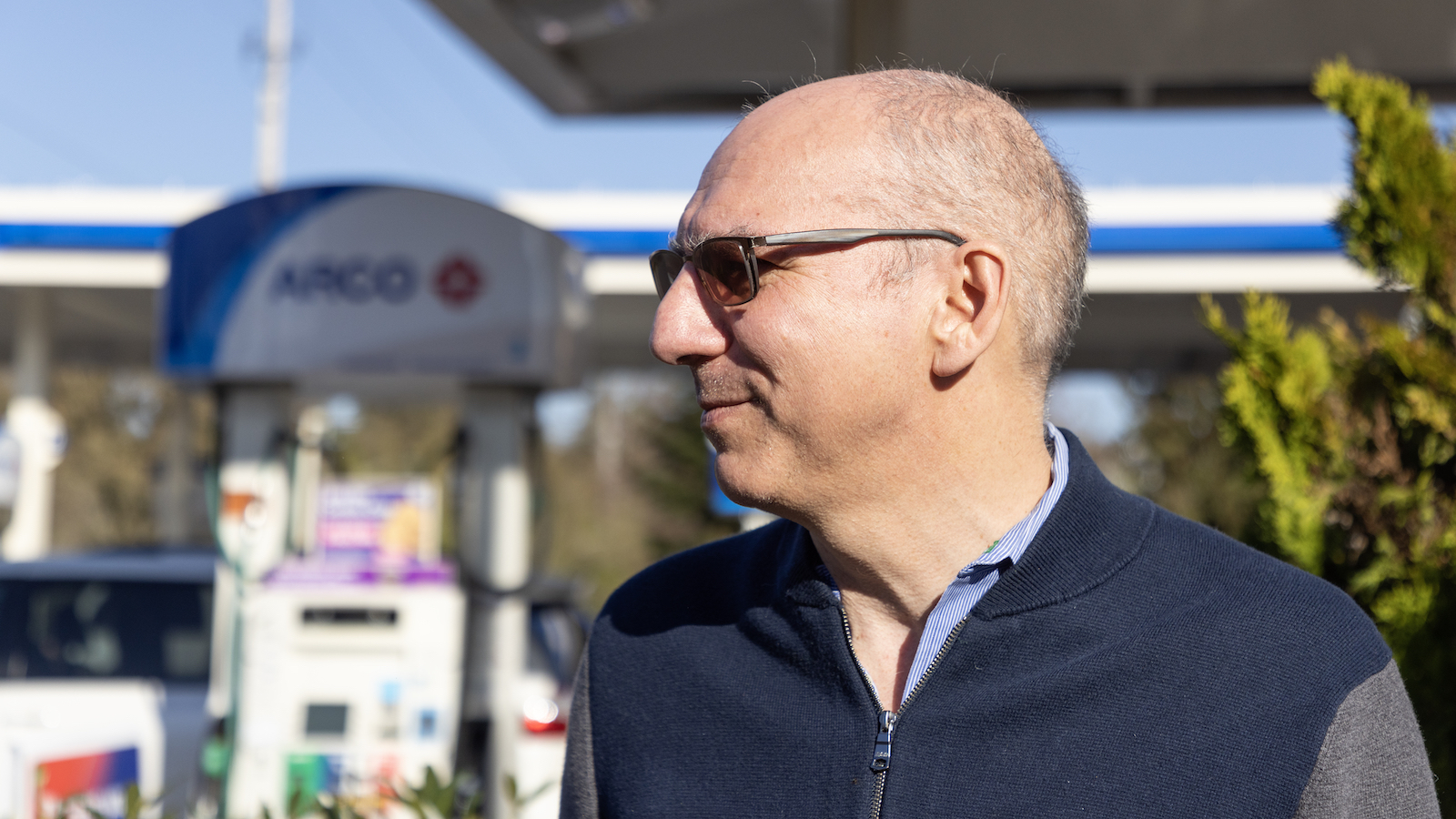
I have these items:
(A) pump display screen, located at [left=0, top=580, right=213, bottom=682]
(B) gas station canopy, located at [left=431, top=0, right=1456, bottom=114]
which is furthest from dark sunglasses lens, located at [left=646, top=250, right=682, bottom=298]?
(A) pump display screen, located at [left=0, top=580, right=213, bottom=682]

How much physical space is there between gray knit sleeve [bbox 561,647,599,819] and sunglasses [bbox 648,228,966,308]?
0.61 m

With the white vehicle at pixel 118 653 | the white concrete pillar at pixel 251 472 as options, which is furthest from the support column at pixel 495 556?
the white vehicle at pixel 118 653

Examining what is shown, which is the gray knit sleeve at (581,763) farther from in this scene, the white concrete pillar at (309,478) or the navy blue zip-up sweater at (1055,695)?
the white concrete pillar at (309,478)

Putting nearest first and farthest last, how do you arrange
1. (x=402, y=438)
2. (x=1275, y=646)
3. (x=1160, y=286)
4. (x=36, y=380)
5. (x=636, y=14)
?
(x=1275, y=646) < (x=636, y=14) < (x=1160, y=286) < (x=36, y=380) < (x=402, y=438)

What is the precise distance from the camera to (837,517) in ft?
4.90

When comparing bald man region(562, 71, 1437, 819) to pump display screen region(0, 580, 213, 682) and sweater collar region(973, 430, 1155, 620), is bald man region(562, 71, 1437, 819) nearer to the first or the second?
sweater collar region(973, 430, 1155, 620)

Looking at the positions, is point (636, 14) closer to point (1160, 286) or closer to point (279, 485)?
point (279, 485)

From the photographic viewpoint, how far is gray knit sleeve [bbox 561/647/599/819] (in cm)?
169

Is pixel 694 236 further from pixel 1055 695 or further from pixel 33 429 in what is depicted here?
pixel 33 429

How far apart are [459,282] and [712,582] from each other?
342cm

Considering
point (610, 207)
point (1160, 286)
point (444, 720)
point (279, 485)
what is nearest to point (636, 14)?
point (279, 485)

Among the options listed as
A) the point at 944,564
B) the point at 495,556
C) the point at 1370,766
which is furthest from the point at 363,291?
the point at 1370,766

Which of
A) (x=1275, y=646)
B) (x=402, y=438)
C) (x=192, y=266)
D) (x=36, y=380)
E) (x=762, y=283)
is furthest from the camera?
(x=402, y=438)

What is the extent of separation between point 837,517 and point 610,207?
31.0ft
